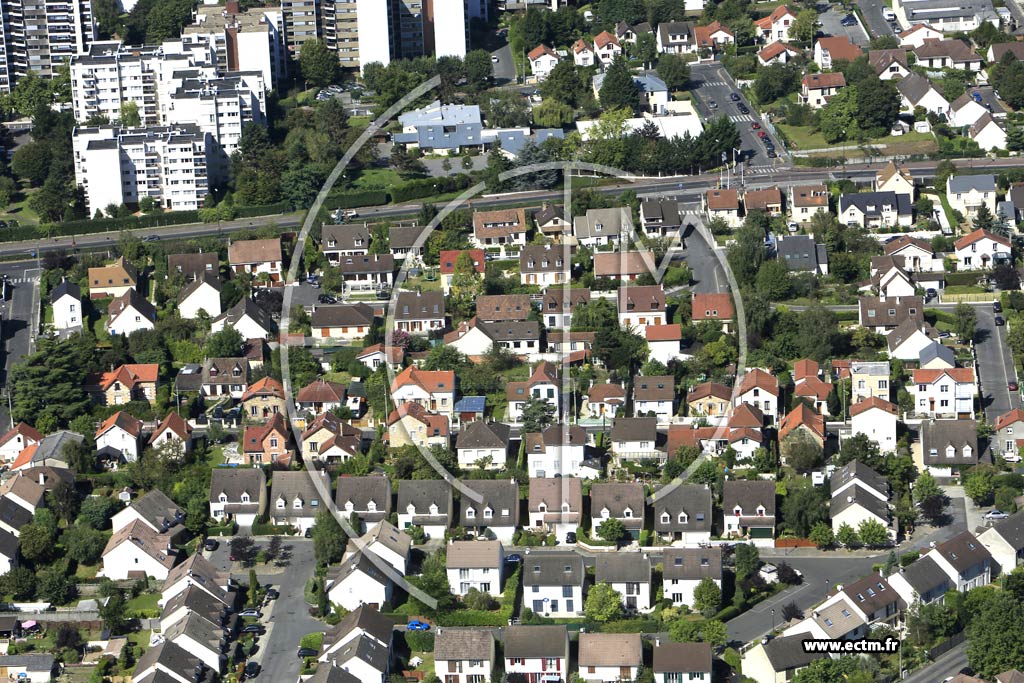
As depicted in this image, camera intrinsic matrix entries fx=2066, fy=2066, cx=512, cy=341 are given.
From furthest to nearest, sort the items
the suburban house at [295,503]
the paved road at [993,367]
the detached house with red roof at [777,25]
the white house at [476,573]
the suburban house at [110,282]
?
1. the detached house with red roof at [777,25]
2. the suburban house at [110,282]
3. the paved road at [993,367]
4. the suburban house at [295,503]
5. the white house at [476,573]

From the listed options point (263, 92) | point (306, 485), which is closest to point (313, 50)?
point (263, 92)

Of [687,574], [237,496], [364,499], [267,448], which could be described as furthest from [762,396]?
[237,496]

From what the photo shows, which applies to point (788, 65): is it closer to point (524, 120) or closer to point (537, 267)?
point (524, 120)

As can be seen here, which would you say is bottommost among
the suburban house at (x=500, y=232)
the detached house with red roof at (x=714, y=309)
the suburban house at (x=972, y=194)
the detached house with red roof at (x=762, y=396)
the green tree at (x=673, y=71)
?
the detached house with red roof at (x=762, y=396)

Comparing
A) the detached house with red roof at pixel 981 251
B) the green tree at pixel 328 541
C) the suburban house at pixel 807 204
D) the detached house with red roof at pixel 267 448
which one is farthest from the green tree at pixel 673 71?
the green tree at pixel 328 541

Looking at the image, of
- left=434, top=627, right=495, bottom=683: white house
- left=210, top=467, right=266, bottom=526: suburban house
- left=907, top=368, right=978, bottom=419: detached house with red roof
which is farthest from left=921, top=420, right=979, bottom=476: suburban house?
left=210, top=467, right=266, bottom=526: suburban house

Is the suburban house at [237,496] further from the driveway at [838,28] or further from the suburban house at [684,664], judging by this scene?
the driveway at [838,28]
